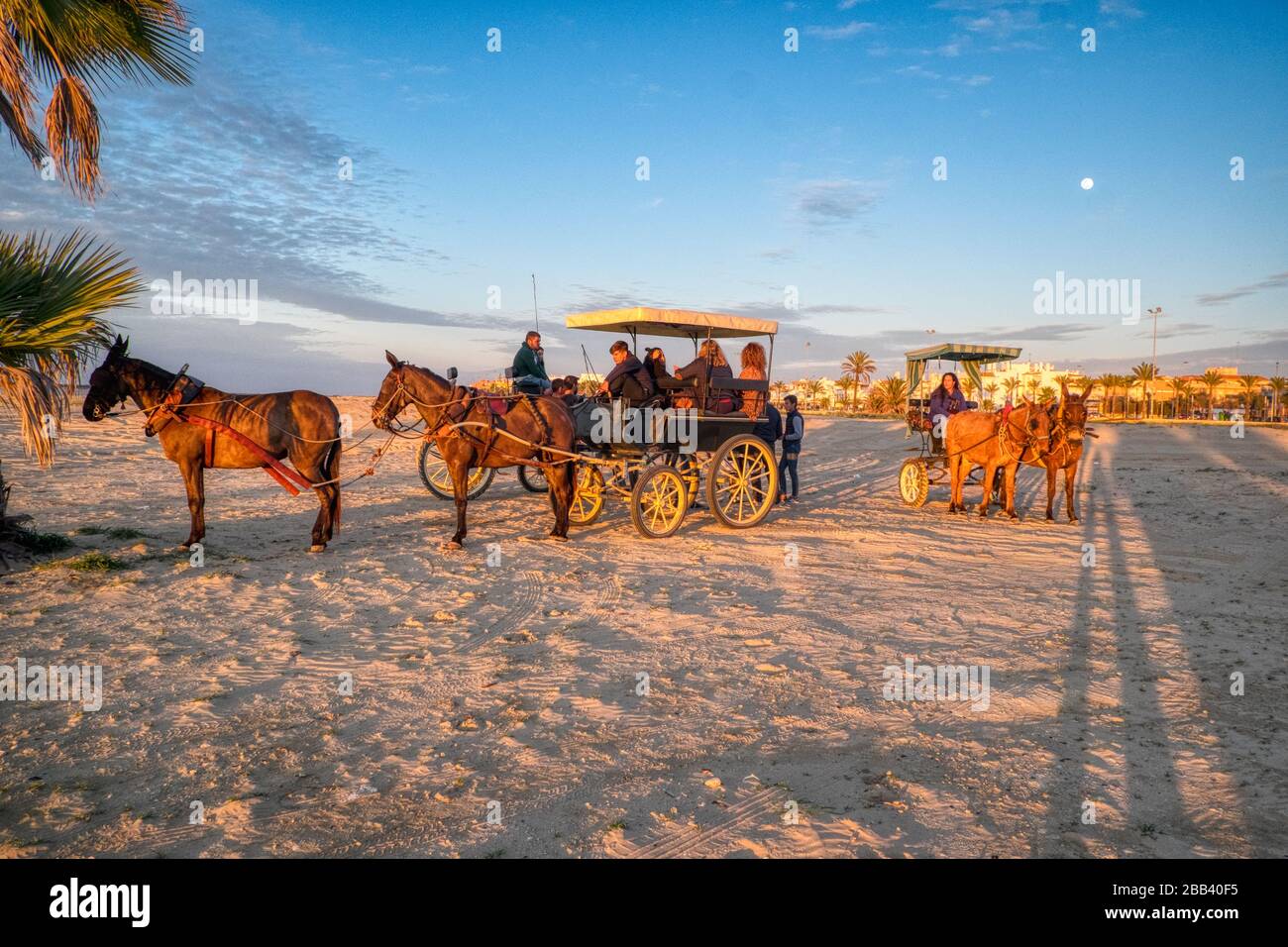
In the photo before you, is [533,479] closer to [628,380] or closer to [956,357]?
[628,380]

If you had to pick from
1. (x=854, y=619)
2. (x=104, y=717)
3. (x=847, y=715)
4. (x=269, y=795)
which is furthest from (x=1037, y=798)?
(x=104, y=717)

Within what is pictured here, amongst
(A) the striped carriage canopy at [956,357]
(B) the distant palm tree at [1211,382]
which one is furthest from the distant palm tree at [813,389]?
(A) the striped carriage canopy at [956,357]

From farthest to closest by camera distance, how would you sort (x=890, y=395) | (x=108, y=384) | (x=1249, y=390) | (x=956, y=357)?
(x=1249, y=390), (x=890, y=395), (x=956, y=357), (x=108, y=384)

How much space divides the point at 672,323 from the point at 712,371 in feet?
3.42

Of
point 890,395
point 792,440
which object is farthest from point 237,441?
point 890,395

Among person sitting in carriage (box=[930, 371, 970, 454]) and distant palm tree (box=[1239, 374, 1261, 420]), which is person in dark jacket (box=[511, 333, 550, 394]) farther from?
distant palm tree (box=[1239, 374, 1261, 420])

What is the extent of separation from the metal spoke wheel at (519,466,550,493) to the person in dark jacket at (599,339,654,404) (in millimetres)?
4256

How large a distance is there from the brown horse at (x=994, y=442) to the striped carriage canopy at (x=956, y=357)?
4397mm

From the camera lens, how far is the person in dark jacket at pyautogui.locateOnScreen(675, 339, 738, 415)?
1056 centimetres

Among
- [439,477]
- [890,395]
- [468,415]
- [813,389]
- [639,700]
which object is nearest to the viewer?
[639,700]

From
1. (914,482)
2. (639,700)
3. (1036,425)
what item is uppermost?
(1036,425)

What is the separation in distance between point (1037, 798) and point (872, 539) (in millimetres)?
7376

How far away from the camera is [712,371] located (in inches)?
425
